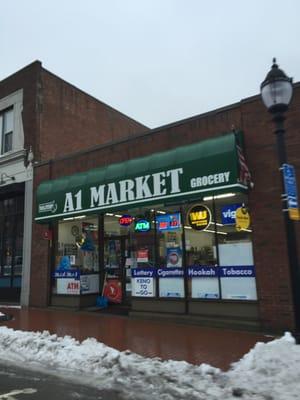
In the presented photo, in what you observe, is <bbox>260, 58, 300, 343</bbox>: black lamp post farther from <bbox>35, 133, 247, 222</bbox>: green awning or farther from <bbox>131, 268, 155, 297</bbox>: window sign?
<bbox>131, 268, 155, 297</bbox>: window sign

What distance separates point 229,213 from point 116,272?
547 centimetres

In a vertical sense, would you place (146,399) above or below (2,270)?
below

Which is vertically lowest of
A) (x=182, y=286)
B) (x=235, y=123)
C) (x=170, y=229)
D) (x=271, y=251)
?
(x=182, y=286)

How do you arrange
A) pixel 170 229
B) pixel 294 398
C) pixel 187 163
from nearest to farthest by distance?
pixel 294 398 < pixel 187 163 < pixel 170 229

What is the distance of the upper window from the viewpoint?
18.8 meters

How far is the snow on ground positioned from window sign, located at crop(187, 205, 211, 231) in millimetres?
4500

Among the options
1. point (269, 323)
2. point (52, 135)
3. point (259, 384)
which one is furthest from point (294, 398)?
point (52, 135)

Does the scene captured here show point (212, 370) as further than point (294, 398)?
Yes

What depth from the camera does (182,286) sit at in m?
11.8

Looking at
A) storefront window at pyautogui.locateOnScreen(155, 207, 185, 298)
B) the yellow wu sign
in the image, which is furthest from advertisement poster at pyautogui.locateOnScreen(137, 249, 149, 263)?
the yellow wu sign

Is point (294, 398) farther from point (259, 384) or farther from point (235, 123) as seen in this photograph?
point (235, 123)

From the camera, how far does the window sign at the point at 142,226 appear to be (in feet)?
42.7

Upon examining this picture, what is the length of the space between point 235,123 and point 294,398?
7.38 metres

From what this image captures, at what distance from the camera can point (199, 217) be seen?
1170cm
